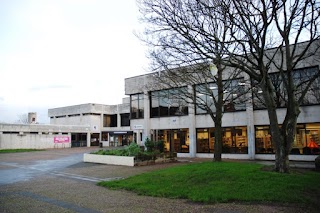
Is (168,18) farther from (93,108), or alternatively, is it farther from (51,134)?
(93,108)

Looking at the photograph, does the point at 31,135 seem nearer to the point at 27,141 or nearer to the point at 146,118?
the point at 27,141

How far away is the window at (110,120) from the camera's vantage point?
64.4 metres

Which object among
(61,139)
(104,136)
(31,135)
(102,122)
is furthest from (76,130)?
(31,135)

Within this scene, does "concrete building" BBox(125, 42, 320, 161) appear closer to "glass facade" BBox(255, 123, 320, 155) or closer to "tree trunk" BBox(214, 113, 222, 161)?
"glass facade" BBox(255, 123, 320, 155)

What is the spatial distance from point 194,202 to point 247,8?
7.17m

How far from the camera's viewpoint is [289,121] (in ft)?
37.6

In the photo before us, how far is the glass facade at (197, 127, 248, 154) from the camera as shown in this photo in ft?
76.8

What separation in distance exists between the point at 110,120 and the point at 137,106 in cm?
3556

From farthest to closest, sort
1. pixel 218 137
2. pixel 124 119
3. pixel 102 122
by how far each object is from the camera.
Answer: pixel 102 122
pixel 124 119
pixel 218 137

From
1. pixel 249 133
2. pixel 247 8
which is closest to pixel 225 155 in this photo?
pixel 249 133

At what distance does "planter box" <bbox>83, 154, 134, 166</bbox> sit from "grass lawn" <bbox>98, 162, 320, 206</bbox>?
25.6 feet

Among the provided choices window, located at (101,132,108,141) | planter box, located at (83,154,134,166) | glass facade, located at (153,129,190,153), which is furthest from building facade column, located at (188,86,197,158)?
window, located at (101,132,108,141)

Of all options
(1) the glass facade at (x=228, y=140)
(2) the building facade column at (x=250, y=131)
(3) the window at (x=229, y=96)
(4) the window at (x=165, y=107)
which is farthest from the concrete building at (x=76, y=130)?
(2) the building facade column at (x=250, y=131)

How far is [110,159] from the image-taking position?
21641 mm
